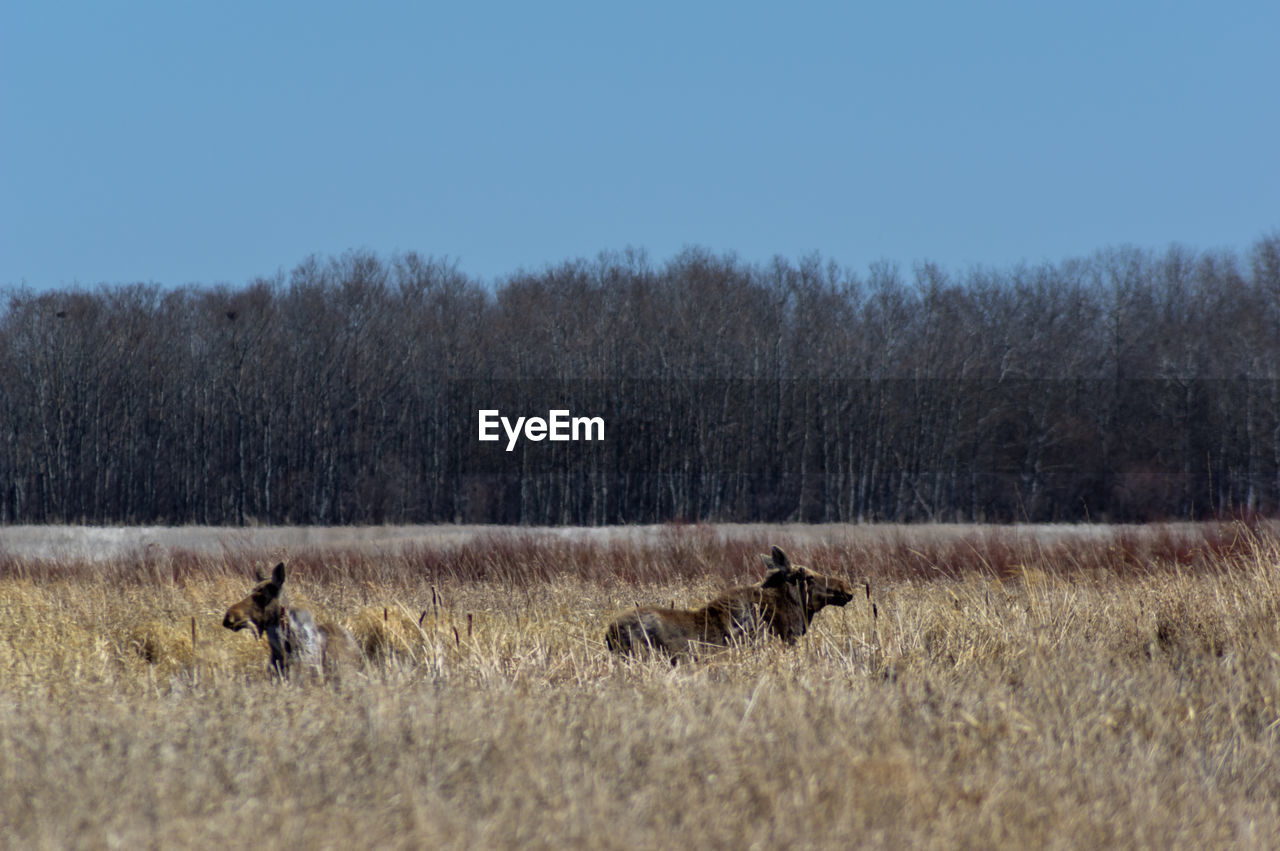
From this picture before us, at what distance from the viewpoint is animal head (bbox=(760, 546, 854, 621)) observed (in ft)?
29.9

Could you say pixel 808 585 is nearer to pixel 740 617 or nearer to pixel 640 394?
pixel 740 617

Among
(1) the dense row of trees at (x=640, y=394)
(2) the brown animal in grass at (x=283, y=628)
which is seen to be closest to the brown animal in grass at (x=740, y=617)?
(2) the brown animal in grass at (x=283, y=628)

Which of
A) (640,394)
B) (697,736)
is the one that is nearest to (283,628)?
(697,736)

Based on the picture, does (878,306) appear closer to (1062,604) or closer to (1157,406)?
(1157,406)

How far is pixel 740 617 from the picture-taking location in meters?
8.77

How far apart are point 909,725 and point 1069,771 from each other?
79cm

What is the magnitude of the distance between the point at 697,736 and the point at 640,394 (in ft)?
150

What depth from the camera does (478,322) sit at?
2100 inches

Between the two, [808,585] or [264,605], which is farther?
[808,585]

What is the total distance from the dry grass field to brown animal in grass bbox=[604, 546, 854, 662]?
0.32 meters

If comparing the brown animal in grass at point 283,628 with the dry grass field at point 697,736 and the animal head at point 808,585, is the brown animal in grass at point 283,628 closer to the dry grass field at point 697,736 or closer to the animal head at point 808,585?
the dry grass field at point 697,736

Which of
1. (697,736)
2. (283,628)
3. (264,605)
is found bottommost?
(697,736)

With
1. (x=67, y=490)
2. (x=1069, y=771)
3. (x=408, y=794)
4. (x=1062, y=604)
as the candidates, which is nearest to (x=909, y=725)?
(x=1069, y=771)

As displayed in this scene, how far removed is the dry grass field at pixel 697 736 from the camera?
4.36 meters
